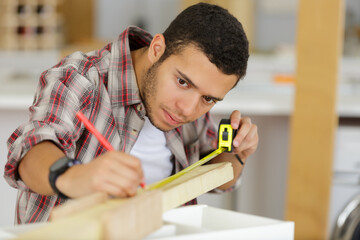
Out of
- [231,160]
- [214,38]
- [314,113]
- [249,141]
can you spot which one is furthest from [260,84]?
[214,38]

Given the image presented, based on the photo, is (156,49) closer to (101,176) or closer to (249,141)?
(249,141)

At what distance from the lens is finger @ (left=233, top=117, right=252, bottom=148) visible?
117cm

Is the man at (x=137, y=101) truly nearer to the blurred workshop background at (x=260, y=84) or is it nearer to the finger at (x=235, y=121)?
the finger at (x=235, y=121)

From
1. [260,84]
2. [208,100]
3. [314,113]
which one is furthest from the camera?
[260,84]

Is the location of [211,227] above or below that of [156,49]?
below

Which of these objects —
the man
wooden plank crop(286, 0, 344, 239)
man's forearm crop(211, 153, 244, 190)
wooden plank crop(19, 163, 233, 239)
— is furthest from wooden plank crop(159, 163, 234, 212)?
wooden plank crop(286, 0, 344, 239)

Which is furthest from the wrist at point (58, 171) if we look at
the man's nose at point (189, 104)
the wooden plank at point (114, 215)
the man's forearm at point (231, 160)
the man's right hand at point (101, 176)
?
the man's forearm at point (231, 160)

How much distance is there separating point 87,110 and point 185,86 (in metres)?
0.22

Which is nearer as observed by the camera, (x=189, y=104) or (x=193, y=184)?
(x=193, y=184)

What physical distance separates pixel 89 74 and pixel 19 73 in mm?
2938

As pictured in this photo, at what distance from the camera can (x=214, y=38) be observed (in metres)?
1.11

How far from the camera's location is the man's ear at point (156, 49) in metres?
1.20

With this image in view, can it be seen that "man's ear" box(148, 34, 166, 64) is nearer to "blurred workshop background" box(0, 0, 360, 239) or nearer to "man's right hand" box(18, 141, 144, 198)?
"man's right hand" box(18, 141, 144, 198)

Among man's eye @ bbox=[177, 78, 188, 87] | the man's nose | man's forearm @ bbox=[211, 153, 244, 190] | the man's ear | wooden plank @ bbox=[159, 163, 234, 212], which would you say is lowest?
man's forearm @ bbox=[211, 153, 244, 190]
